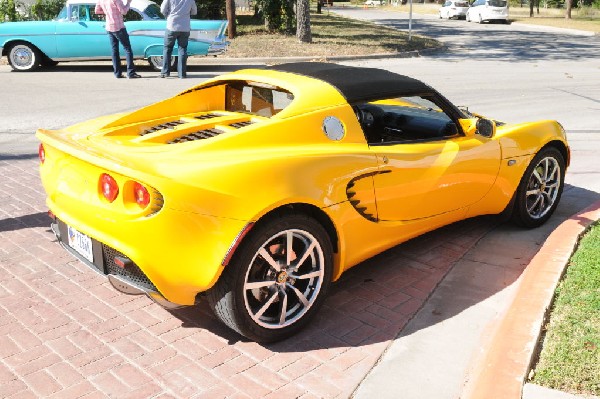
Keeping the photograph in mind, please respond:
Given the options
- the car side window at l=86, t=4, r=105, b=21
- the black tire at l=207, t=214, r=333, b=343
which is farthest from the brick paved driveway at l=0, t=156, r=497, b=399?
the car side window at l=86, t=4, r=105, b=21

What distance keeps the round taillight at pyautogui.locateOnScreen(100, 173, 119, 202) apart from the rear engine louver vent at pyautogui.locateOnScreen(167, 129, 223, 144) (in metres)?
0.61

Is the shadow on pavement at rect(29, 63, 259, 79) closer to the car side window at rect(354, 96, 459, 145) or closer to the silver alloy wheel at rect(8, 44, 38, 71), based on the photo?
the silver alloy wheel at rect(8, 44, 38, 71)

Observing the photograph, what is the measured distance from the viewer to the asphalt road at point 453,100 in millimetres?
3732

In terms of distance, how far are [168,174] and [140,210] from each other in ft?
0.80

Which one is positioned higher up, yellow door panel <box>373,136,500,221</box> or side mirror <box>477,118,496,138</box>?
side mirror <box>477,118,496,138</box>

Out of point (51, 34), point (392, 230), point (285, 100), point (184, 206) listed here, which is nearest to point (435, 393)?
point (392, 230)

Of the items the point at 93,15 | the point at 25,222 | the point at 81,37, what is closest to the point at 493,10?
the point at 93,15

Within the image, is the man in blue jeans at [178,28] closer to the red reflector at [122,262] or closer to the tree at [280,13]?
the tree at [280,13]

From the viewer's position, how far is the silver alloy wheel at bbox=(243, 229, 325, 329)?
3.64m

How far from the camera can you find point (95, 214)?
3.56 m

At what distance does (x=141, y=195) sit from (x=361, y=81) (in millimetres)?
1766

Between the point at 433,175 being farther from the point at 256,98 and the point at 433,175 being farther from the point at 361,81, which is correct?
the point at 256,98

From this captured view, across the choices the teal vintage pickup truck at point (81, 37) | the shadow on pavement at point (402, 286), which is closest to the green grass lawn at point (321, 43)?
the teal vintage pickup truck at point (81, 37)

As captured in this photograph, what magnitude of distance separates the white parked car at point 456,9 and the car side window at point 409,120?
4118 centimetres
